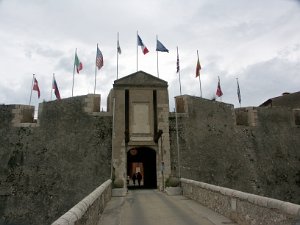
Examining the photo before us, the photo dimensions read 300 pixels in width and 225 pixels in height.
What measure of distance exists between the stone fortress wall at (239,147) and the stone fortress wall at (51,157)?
450cm

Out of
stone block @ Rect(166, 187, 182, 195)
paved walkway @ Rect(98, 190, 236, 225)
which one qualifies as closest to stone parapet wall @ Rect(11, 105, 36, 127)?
stone block @ Rect(166, 187, 182, 195)

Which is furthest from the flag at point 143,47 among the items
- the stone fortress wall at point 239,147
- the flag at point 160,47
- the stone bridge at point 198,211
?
the stone bridge at point 198,211

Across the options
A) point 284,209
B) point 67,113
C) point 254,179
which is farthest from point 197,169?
point 284,209

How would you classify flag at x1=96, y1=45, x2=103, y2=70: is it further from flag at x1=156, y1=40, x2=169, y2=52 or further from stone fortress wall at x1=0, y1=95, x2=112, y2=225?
flag at x1=156, y1=40, x2=169, y2=52

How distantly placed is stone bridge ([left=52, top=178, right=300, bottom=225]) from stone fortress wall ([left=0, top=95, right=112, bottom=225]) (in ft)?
19.8

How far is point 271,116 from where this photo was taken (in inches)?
896

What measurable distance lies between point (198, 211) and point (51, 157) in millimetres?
10657

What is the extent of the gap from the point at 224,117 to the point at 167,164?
5.31 metres

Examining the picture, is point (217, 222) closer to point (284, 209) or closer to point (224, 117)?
point (284, 209)

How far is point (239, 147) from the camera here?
21.0 meters

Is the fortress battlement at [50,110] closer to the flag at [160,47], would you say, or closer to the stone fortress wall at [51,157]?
the stone fortress wall at [51,157]

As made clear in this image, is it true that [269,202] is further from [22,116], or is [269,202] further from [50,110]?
[22,116]

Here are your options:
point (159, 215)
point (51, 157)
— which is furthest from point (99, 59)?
point (159, 215)

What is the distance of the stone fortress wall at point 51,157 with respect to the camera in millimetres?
16781
